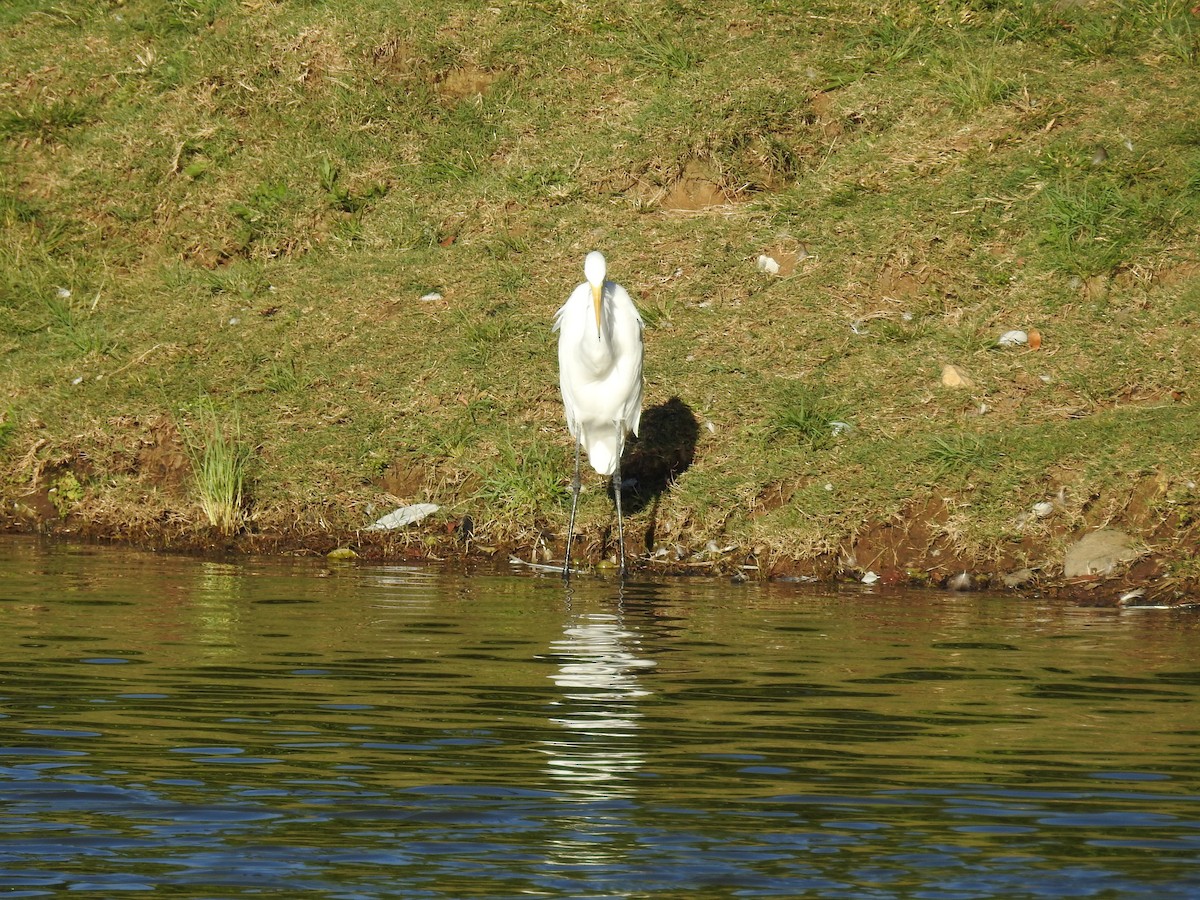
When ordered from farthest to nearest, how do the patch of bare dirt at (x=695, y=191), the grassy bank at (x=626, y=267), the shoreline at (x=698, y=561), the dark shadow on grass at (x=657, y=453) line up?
1. the patch of bare dirt at (x=695, y=191)
2. the dark shadow on grass at (x=657, y=453)
3. the grassy bank at (x=626, y=267)
4. the shoreline at (x=698, y=561)

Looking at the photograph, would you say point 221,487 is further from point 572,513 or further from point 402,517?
point 572,513

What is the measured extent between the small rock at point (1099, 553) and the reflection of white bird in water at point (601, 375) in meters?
2.45

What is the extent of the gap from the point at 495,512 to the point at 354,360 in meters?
2.40

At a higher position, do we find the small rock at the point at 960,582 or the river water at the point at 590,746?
the small rock at the point at 960,582

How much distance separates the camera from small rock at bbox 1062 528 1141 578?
29.7ft

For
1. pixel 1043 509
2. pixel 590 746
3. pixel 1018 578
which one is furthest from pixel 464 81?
pixel 590 746

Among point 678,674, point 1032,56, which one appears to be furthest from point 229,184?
point 678,674

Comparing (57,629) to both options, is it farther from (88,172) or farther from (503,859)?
(88,172)

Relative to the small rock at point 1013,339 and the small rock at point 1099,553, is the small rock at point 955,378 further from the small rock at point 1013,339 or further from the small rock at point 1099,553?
the small rock at point 1099,553

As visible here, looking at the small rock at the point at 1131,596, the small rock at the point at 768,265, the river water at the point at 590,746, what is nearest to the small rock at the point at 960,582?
the river water at the point at 590,746

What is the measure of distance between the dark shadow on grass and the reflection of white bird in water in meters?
0.60

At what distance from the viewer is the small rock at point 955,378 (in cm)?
1089

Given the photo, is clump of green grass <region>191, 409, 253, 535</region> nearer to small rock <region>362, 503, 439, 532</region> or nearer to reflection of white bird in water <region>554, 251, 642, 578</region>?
small rock <region>362, 503, 439, 532</region>

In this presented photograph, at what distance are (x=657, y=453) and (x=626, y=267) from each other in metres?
2.36
